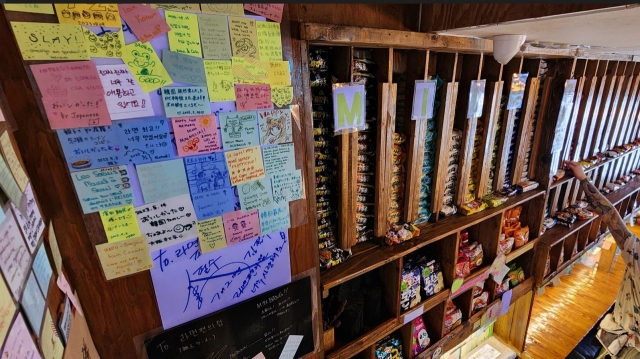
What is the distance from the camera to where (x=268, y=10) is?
100cm

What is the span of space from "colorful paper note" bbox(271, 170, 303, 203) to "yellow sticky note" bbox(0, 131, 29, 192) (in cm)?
66

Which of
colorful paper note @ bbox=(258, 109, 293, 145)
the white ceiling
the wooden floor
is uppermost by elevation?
the white ceiling

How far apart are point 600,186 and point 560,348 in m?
1.63

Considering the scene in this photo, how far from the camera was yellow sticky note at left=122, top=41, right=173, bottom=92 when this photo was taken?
0.84m

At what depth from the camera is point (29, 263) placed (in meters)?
0.64

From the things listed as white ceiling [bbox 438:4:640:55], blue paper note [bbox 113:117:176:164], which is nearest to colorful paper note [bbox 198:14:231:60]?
blue paper note [bbox 113:117:176:164]

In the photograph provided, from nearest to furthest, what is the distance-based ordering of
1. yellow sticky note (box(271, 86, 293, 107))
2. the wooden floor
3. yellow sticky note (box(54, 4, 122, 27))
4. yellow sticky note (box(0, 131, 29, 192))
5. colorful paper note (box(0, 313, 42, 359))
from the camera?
colorful paper note (box(0, 313, 42, 359))
yellow sticky note (box(0, 131, 29, 192))
yellow sticky note (box(54, 4, 122, 27))
yellow sticky note (box(271, 86, 293, 107))
the wooden floor

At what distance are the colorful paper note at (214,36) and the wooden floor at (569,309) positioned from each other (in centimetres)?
350

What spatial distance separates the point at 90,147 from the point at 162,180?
20 centimetres

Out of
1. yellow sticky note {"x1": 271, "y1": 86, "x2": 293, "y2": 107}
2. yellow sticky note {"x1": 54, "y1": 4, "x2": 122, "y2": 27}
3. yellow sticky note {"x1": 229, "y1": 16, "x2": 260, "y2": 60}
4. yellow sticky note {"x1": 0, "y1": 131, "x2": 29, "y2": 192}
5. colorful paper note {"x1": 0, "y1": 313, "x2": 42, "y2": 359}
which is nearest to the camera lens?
colorful paper note {"x1": 0, "y1": 313, "x2": 42, "y2": 359}

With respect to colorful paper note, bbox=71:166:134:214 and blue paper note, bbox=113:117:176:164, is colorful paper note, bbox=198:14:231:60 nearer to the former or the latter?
blue paper note, bbox=113:117:176:164

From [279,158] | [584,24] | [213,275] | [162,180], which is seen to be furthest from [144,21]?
[584,24]

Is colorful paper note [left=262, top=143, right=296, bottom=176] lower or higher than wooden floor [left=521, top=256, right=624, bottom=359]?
higher

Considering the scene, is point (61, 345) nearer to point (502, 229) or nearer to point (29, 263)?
point (29, 263)
